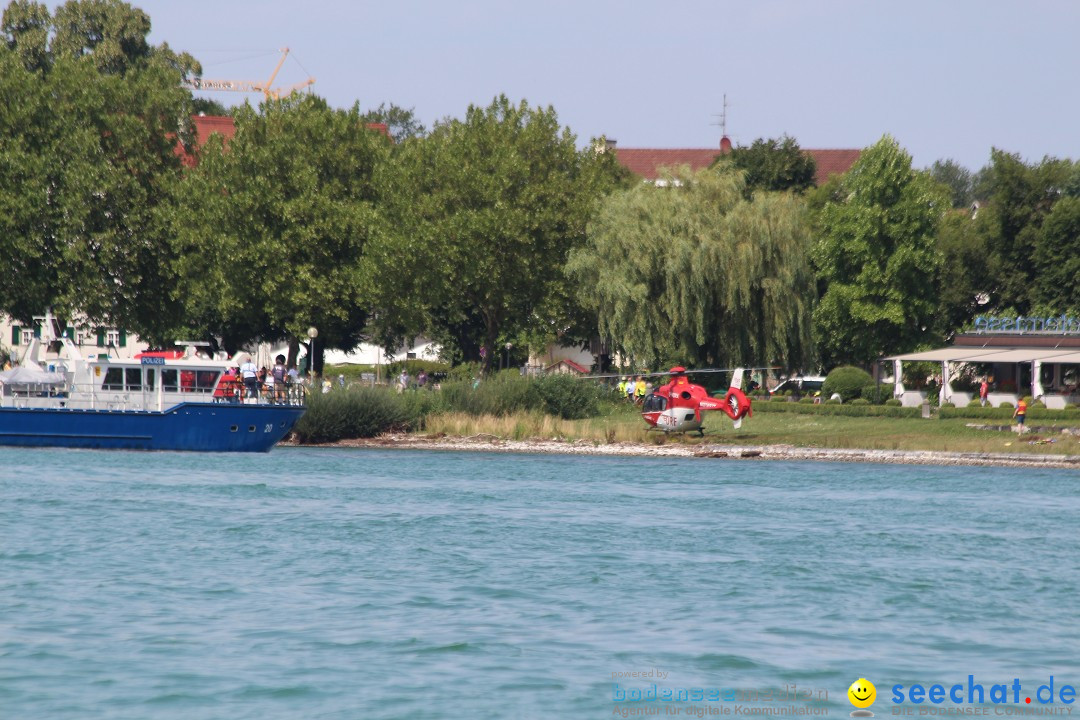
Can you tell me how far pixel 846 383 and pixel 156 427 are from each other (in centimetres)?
2723

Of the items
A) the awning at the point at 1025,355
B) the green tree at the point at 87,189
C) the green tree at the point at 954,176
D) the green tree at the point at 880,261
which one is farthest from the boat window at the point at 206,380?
the green tree at the point at 954,176

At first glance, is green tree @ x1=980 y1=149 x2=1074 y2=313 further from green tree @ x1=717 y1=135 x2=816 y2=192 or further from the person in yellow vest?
the person in yellow vest

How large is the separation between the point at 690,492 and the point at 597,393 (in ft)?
72.2

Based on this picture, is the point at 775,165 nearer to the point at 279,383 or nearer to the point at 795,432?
the point at 795,432

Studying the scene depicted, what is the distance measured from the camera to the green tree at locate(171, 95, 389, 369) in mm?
65250

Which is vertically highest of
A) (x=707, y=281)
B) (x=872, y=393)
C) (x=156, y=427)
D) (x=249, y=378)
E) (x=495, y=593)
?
(x=707, y=281)

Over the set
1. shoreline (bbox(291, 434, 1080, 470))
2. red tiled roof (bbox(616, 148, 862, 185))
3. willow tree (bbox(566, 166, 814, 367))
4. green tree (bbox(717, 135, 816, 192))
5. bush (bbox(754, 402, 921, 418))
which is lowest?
shoreline (bbox(291, 434, 1080, 470))

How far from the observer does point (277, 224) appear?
66250mm

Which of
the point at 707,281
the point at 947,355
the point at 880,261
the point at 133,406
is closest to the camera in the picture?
the point at 133,406

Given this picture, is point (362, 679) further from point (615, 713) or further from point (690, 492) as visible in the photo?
point (690, 492)

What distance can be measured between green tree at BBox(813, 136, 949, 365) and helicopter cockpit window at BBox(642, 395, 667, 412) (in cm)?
1681

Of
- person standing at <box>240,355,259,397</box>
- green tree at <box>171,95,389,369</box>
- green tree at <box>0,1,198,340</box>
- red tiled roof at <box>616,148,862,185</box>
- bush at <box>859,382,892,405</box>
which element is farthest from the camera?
red tiled roof at <box>616,148,862,185</box>

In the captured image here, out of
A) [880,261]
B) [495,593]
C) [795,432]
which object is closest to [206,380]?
[795,432]

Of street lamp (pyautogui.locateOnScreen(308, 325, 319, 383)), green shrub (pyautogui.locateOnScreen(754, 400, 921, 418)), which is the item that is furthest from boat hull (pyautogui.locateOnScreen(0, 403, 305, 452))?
green shrub (pyautogui.locateOnScreen(754, 400, 921, 418))
